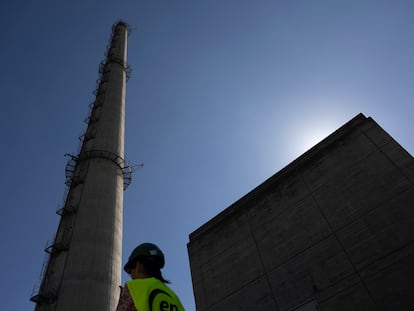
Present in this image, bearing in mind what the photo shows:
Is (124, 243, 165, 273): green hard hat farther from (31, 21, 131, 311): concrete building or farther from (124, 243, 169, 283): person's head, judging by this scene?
(31, 21, 131, 311): concrete building

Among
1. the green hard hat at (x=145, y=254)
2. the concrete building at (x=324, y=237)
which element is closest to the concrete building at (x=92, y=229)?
the concrete building at (x=324, y=237)

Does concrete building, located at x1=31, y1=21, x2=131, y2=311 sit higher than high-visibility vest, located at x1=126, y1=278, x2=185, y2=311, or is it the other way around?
concrete building, located at x1=31, y1=21, x2=131, y2=311

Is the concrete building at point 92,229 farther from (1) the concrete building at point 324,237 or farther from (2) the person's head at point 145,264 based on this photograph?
(2) the person's head at point 145,264

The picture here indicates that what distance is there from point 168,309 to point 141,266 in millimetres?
617

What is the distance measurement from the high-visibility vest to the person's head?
209 mm

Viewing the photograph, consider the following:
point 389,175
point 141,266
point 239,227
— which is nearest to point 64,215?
point 239,227

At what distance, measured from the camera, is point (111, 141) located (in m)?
32.7

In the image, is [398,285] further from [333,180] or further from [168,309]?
[168,309]

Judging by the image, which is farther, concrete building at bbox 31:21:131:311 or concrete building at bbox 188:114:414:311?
concrete building at bbox 31:21:131:311

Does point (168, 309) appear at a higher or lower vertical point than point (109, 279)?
lower

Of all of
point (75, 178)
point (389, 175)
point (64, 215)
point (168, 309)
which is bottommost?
point (168, 309)

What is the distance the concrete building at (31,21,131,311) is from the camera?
816 inches

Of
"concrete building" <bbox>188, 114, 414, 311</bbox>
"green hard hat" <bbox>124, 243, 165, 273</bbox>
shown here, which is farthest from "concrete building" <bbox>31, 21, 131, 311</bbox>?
"green hard hat" <bbox>124, 243, 165, 273</bbox>

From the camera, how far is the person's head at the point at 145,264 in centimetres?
398
